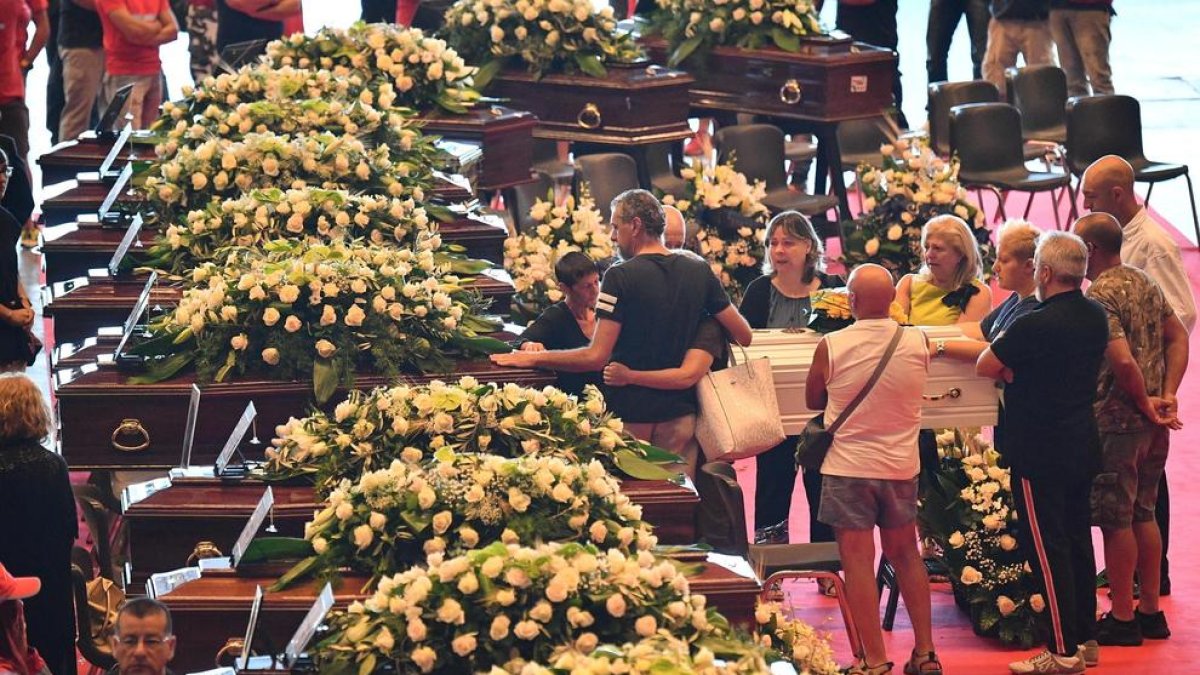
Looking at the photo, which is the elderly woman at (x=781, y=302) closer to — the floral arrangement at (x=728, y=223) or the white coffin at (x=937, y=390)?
the white coffin at (x=937, y=390)

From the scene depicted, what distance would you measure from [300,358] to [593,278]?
1151 mm

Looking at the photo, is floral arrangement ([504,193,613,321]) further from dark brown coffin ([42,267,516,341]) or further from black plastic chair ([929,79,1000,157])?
black plastic chair ([929,79,1000,157])

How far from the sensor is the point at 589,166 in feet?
28.6

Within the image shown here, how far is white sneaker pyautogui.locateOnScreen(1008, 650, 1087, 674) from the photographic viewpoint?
5637 millimetres

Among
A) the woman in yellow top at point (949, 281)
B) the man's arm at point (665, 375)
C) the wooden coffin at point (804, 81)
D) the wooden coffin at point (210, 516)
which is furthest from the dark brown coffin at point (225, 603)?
the wooden coffin at point (804, 81)

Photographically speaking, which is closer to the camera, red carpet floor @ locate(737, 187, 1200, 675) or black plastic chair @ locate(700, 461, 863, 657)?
black plastic chair @ locate(700, 461, 863, 657)

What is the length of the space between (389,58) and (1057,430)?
3.47 m

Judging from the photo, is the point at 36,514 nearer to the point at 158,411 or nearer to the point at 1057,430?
the point at 158,411

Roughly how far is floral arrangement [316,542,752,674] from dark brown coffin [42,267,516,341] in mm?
2330

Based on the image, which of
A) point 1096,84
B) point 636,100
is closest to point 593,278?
point 636,100

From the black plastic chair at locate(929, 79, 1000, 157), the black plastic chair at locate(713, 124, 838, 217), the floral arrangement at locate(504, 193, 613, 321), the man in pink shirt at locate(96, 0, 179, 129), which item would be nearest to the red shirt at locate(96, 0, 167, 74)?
the man in pink shirt at locate(96, 0, 179, 129)

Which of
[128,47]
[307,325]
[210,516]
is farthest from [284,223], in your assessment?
[128,47]

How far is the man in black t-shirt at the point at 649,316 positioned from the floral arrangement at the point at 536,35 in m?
3.44

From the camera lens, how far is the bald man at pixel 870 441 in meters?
5.39
